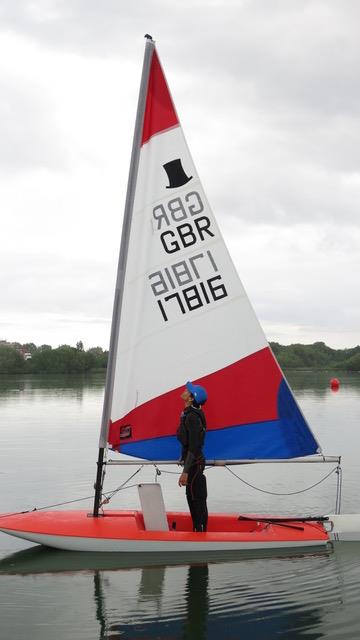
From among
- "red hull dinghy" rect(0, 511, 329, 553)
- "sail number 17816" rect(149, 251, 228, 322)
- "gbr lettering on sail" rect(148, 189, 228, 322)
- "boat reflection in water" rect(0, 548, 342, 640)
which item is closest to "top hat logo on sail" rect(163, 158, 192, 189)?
"gbr lettering on sail" rect(148, 189, 228, 322)

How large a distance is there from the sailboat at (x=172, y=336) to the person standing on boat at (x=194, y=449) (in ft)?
0.98

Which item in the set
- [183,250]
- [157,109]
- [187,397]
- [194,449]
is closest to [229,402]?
[187,397]

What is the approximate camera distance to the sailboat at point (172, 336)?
866 centimetres

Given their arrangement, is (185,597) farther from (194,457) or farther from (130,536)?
(194,457)

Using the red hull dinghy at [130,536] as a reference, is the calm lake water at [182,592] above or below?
below

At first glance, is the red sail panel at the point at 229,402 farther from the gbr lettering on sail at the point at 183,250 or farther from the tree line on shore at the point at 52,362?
the tree line on shore at the point at 52,362

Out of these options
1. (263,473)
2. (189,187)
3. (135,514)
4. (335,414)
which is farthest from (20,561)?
(335,414)

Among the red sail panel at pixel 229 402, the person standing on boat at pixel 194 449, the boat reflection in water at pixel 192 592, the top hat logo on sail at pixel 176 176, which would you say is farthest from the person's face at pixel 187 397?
the top hat logo on sail at pixel 176 176

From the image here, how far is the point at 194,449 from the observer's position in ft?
27.0

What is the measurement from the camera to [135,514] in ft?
29.0

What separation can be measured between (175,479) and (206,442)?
6.87 meters

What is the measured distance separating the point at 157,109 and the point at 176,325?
267 centimetres

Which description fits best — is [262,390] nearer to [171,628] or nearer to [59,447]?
[171,628]

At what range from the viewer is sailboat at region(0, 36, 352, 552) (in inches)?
341
